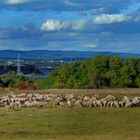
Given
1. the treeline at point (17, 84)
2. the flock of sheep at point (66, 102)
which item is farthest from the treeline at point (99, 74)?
the flock of sheep at point (66, 102)

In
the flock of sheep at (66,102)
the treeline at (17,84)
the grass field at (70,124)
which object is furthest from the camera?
the treeline at (17,84)

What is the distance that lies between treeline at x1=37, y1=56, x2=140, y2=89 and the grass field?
35364 millimetres

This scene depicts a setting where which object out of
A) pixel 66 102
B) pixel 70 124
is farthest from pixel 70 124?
pixel 66 102

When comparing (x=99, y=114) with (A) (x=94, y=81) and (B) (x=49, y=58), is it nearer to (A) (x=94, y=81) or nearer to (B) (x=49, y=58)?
(A) (x=94, y=81)

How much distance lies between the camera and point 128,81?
76.8m

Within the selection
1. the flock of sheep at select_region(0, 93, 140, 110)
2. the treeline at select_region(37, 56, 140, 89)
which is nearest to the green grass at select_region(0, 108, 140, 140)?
the flock of sheep at select_region(0, 93, 140, 110)

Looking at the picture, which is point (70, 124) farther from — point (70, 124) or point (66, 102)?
point (66, 102)

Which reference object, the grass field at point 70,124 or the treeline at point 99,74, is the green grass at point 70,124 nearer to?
the grass field at point 70,124

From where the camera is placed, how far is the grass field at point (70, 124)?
25094 mm

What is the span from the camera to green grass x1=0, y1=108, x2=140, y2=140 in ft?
82.5

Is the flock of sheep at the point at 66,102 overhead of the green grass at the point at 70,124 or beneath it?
overhead

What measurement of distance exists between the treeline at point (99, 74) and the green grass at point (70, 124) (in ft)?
116

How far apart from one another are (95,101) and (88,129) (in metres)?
12.9

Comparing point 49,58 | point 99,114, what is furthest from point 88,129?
point 49,58
